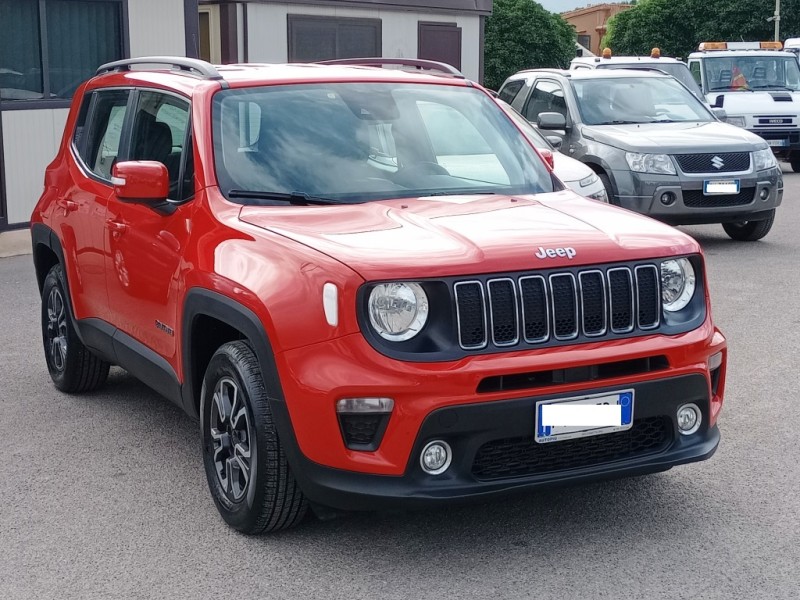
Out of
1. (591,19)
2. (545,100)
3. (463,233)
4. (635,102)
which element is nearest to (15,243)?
(545,100)

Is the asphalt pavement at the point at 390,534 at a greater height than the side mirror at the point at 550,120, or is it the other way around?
the side mirror at the point at 550,120

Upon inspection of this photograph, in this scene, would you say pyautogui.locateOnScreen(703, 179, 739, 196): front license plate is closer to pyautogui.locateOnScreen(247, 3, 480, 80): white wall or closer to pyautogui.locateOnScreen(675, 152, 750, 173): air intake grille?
pyautogui.locateOnScreen(675, 152, 750, 173): air intake grille

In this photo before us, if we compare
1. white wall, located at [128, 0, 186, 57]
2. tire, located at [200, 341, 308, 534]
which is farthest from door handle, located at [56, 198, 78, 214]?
white wall, located at [128, 0, 186, 57]

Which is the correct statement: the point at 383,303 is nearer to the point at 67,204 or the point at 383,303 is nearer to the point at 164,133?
the point at 164,133

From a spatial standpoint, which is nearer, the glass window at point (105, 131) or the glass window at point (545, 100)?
the glass window at point (105, 131)

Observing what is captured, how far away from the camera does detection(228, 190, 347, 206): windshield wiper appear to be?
5.00 m

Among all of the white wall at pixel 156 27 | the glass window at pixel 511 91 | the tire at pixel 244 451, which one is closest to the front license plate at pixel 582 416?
the tire at pixel 244 451

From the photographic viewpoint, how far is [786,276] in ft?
34.9

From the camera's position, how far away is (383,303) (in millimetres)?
4152

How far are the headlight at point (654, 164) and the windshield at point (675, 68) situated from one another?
3.32 metres

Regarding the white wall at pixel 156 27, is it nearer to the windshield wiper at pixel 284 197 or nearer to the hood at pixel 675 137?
the hood at pixel 675 137

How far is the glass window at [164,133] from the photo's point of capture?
5.36 metres

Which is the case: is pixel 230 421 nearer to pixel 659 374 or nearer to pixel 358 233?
pixel 358 233

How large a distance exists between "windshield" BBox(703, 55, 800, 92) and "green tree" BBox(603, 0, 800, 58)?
37849 mm
